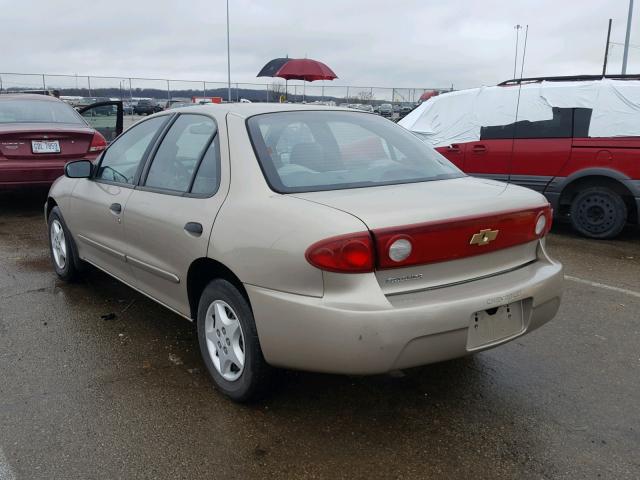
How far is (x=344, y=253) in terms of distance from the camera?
2.31 meters

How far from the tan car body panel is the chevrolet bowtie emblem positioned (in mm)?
84

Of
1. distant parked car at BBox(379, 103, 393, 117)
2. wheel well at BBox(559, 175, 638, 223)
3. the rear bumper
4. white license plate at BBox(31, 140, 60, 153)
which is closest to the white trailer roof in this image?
wheel well at BBox(559, 175, 638, 223)

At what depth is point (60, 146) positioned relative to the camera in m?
7.29

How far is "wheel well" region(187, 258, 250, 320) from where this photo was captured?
276cm

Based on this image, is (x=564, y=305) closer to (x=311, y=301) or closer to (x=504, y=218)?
(x=504, y=218)

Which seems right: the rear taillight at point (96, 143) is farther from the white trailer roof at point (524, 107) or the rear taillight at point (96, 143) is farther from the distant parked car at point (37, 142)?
the white trailer roof at point (524, 107)

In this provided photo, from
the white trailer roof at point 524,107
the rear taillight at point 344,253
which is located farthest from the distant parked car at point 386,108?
the rear taillight at point 344,253

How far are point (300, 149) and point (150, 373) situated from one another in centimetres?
152

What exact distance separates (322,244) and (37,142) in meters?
6.09

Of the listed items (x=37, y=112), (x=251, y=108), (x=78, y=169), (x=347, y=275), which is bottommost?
(x=347, y=275)

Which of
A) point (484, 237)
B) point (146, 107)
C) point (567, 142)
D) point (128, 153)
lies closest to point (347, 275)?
point (484, 237)

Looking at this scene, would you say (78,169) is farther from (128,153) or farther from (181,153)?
(181,153)

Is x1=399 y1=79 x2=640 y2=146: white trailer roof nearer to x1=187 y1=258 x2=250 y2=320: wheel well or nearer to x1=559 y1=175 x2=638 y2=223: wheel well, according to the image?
x1=559 y1=175 x2=638 y2=223: wheel well

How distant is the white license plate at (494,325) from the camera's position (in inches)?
98.2
